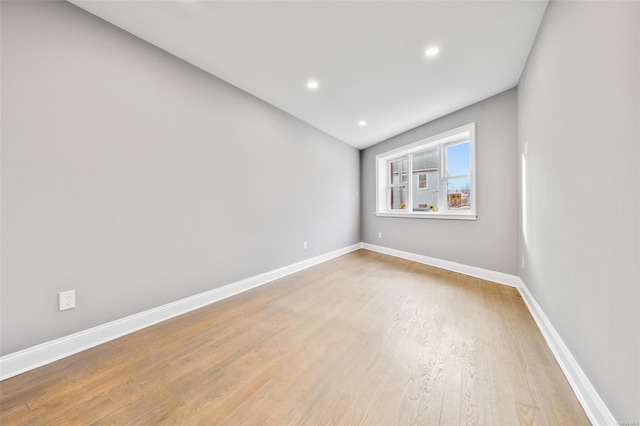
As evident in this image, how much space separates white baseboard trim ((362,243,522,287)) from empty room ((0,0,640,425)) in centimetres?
3

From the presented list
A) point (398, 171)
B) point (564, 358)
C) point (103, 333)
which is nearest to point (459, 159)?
point (398, 171)

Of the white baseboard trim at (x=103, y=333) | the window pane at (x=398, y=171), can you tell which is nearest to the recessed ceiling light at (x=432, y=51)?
the window pane at (x=398, y=171)

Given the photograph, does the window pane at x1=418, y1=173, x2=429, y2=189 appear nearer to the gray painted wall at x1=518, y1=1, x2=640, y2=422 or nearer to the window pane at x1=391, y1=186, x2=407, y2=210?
the window pane at x1=391, y1=186, x2=407, y2=210

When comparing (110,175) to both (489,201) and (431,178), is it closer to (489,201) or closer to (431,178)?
(489,201)

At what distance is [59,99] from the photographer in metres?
1.59

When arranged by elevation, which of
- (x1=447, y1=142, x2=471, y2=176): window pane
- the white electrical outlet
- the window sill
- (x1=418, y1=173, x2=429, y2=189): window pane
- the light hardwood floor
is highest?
(x1=447, y1=142, x2=471, y2=176): window pane

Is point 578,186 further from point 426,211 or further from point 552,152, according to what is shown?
point 426,211

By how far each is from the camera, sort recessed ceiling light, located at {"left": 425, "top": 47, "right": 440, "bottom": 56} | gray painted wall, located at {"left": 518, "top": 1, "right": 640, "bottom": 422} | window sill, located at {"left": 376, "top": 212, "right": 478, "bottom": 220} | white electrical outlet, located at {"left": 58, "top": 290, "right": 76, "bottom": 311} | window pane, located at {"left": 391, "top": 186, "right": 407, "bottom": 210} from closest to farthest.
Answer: gray painted wall, located at {"left": 518, "top": 1, "right": 640, "bottom": 422}
white electrical outlet, located at {"left": 58, "top": 290, "right": 76, "bottom": 311}
recessed ceiling light, located at {"left": 425, "top": 47, "right": 440, "bottom": 56}
window sill, located at {"left": 376, "top": 212, "right": 478, "bottom": 220}
window pane, located at {"left": 391, "top": 186, "right": 407, "bottom": 210}

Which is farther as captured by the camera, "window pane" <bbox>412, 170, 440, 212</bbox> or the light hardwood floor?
"window pane" <bbox>412, 170, 440, 212</bbox>

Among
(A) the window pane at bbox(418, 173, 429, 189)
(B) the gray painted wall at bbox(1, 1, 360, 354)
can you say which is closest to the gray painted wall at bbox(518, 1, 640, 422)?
(A) the window pane at bbox(418, 173, 429, 189)

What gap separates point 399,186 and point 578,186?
3676mm

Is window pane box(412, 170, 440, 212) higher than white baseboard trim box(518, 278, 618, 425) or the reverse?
higher

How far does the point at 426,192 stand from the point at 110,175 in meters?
4.48

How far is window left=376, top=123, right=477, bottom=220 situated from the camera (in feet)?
11.7
